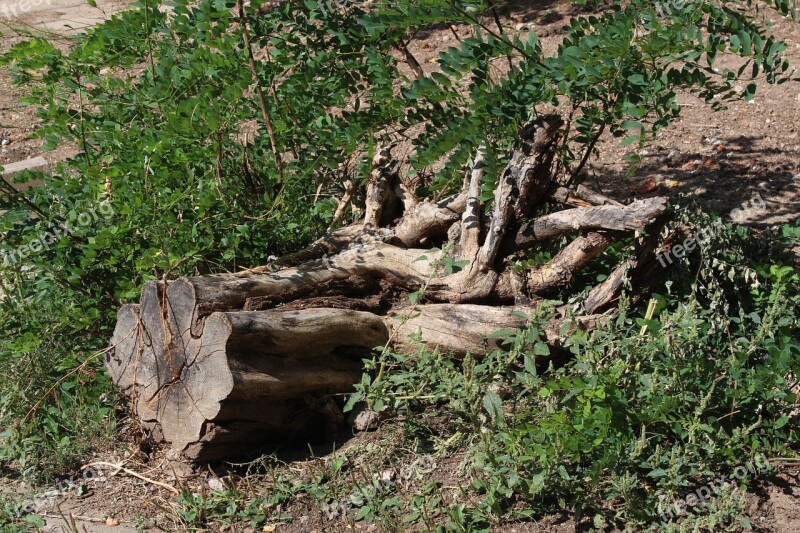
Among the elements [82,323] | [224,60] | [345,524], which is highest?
[224,60]

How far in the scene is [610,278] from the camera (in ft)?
14.6

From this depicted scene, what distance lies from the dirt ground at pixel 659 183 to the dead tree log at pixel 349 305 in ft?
0.92

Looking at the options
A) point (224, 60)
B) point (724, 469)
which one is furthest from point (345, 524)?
point (224, 60)

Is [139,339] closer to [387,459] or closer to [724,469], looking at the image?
[387,459]

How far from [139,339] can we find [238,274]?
1.77 ft

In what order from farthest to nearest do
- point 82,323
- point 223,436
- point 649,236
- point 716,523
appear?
point 82,323, point 649,236, point 223,436, point 716,523

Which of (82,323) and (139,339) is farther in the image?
(82,323)
